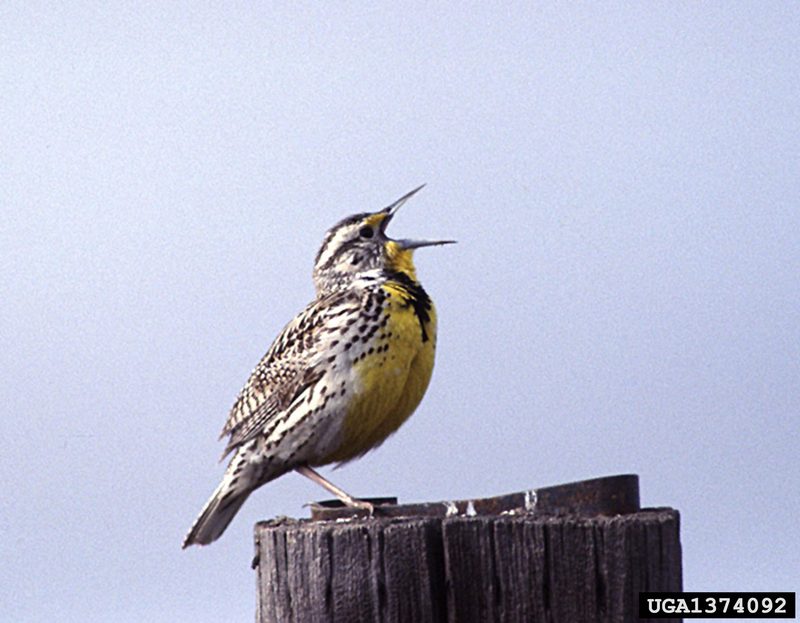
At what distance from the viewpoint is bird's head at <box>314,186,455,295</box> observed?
6062mm

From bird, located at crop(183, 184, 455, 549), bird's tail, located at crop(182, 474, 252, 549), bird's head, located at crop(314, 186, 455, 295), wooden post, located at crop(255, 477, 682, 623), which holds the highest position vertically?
bird's head, located at crop(314, 186, 455, 295)

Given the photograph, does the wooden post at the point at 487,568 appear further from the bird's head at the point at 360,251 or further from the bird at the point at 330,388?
the bird's head at the point at 360,251

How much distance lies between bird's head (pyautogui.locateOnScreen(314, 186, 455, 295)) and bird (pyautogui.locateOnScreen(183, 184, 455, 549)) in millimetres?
80

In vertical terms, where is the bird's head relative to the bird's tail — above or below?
above

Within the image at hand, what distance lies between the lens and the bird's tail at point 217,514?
5664 millimetres

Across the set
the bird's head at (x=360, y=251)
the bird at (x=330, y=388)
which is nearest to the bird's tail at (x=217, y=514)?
the bird at (x=330, y=388)

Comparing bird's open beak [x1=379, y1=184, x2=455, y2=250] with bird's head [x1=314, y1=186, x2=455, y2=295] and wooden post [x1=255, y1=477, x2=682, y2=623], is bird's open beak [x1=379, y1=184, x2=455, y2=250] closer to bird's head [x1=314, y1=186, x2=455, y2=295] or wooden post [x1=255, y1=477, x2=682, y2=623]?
bird's head [x1=314, y1=186, x2=455, y2=295]

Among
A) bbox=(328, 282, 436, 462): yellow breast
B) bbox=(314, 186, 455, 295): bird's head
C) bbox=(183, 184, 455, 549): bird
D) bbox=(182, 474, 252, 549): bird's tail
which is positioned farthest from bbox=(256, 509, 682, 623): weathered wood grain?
bbox=(314, 186, 455, 295): bird's head

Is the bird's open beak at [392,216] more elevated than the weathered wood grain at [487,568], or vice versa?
the bird's open beak at [392,216]

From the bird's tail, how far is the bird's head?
93cm

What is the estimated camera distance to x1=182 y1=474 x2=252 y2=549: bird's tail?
18.6ft

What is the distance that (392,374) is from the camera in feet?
17.8

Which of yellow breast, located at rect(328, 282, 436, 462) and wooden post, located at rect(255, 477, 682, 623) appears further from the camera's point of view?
yellow breast, located at rect(328, 282, 436, 462)

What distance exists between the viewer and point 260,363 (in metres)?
5.96
